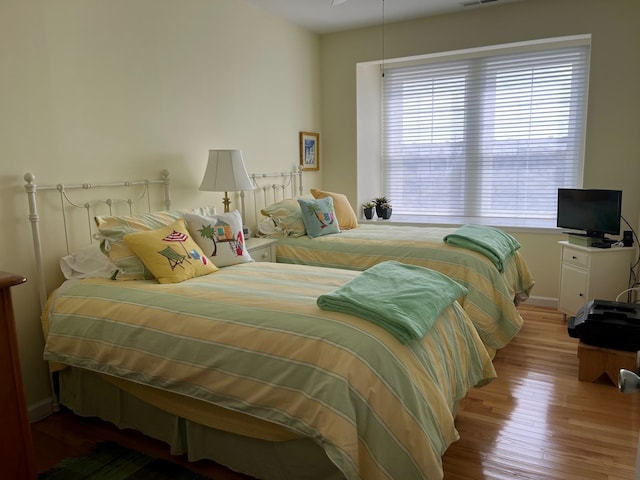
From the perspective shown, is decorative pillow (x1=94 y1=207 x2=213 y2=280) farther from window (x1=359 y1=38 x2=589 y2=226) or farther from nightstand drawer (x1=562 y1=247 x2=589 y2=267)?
window (x1=359 y1=38 x2=589 y2=226)

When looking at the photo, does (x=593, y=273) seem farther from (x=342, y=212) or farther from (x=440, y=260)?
(x=342, y=212)

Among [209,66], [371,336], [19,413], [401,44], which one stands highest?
[401,44]

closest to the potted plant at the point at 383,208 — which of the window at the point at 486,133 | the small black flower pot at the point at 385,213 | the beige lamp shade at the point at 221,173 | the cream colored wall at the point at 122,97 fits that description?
the small black flower pot at the point at 385,213

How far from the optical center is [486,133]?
4879 mm

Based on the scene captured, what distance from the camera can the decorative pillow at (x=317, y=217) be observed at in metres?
3.82

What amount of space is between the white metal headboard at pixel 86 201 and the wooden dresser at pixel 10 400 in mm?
1118

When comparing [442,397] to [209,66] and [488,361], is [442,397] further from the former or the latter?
[209,66]

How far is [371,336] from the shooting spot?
5.53 feet

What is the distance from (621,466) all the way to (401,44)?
402 centimetres

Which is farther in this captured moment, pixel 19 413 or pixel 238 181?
pixel 238 181

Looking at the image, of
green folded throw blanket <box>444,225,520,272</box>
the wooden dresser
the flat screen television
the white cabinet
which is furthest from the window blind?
A: the wooden dresser

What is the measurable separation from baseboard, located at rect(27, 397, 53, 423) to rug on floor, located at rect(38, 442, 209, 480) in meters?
0.51

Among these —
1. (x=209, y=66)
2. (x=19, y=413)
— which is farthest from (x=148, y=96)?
(x=19, y=413)

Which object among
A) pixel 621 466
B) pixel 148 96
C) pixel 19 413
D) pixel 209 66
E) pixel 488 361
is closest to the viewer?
pixel 19 413
